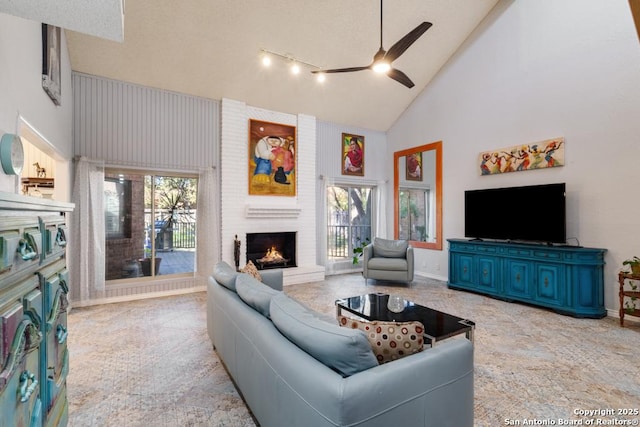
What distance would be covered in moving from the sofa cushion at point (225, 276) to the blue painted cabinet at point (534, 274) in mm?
3979

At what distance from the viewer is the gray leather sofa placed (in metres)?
1.21

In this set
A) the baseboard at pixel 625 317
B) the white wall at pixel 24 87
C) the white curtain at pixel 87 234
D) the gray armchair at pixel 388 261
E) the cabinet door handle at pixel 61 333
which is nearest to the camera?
the cabinet door handle at pixel 61 333

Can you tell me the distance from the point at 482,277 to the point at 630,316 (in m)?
1.67

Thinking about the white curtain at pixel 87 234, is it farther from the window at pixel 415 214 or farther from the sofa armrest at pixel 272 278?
the window at pixel 415 214

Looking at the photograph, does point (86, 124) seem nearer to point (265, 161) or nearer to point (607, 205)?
point (265, 161)

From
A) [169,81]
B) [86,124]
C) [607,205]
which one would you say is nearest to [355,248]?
[607,205]

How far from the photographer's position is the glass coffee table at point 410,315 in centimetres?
249

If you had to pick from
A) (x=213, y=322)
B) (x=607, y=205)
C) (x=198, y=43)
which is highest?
(x=198, y=43)

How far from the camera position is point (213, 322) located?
270 centimetres

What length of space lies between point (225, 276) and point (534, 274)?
4.09 m

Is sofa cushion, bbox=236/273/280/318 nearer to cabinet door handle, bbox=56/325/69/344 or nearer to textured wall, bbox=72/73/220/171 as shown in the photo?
cabinet door handle, bbox=56/325/69/344

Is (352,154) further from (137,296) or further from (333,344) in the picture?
(333,344)

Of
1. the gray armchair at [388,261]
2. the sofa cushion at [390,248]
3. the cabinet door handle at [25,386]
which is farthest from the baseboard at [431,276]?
the cabinet door handle at [25,386]

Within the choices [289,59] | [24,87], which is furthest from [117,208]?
[289,59]
